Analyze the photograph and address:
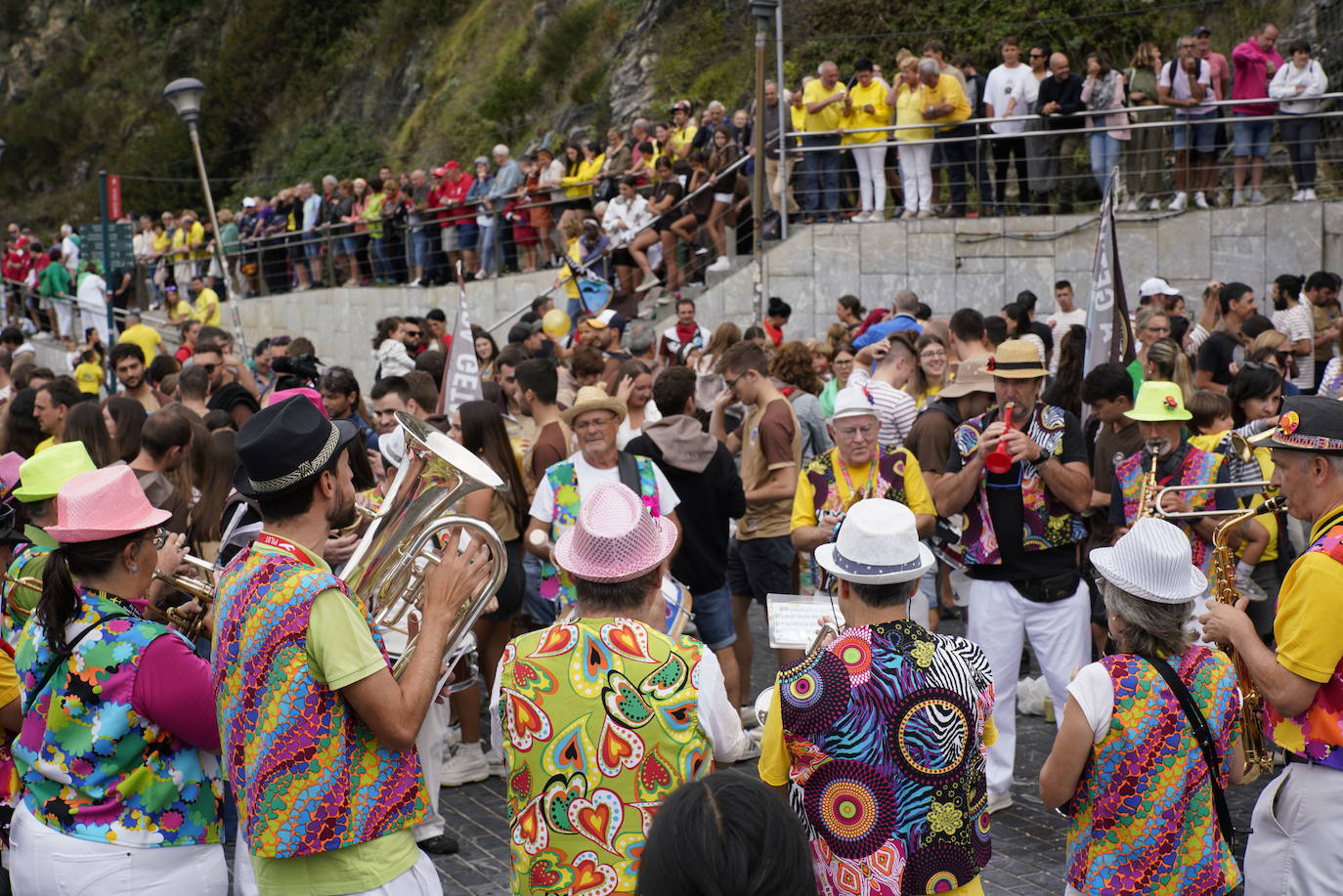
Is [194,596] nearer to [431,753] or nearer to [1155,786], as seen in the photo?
[431,753]

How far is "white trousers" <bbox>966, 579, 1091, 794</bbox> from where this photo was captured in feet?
20.7

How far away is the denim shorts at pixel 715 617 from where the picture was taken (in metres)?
7.16

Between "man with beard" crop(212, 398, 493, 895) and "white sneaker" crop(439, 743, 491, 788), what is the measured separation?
358 centimetres

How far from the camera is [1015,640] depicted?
6.38 meters

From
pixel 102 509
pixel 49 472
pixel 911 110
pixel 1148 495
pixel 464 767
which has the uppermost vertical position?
pixel 911 110

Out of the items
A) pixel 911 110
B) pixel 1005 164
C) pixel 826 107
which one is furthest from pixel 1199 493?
pixel 826 107

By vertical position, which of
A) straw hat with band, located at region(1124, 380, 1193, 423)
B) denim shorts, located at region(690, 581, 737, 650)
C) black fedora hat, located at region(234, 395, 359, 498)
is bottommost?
denim shorts, located at region(690, 581, 737, 650)

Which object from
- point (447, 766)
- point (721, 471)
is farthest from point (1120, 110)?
point (447, 766)

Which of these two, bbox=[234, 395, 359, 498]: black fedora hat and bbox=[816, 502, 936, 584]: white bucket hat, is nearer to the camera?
bbox=[234, 395, 359, 498]: black fedora hat

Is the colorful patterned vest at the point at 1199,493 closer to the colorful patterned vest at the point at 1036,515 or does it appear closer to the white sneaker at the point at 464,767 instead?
the colorful patterned vest at the point at 1036,515

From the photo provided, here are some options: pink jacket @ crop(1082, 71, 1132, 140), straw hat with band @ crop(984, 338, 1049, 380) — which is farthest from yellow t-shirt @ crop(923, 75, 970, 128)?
straw hat with band @ crop(984, 338, 1049, 380)

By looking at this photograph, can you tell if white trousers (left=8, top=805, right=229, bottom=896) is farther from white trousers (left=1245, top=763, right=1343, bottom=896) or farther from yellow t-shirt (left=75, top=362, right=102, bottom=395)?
yellow t-shirt (left=75, top=362, right=102, bottom=395)

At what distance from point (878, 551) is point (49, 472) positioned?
3.07 metres

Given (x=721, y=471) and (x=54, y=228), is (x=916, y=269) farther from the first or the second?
(x=54, y=228)
